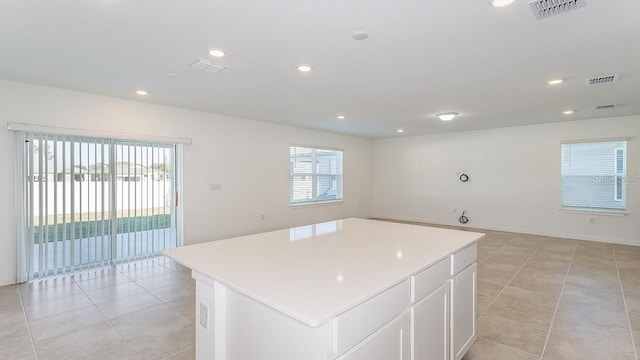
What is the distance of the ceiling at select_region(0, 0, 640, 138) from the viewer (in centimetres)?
210

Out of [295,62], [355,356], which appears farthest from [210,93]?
[355,356]

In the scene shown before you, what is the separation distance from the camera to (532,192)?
21.8ft

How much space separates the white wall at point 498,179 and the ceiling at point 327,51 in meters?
1.79

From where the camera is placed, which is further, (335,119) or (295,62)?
(335,119)

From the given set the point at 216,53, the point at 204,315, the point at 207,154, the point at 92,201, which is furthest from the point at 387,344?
the point at 207,154

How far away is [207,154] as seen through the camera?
214 inches

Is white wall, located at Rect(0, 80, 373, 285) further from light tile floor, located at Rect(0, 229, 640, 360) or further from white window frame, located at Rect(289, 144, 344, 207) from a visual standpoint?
light tile floor, located at Rect(0, 229, 640, 360)

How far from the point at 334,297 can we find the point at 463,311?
1400 millimetres

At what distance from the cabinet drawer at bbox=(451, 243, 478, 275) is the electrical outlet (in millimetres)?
1473

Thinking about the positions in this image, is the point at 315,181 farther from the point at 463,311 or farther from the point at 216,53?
the point at 463,311

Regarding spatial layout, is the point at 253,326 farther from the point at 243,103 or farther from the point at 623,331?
the point at 243,103

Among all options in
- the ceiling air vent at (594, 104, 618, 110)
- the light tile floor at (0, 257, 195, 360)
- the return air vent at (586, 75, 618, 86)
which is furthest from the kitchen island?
the ceiling air vent at (594, 104, 618, 110)

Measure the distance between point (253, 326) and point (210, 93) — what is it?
3.55 m

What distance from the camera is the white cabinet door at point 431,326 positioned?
1.59 m
